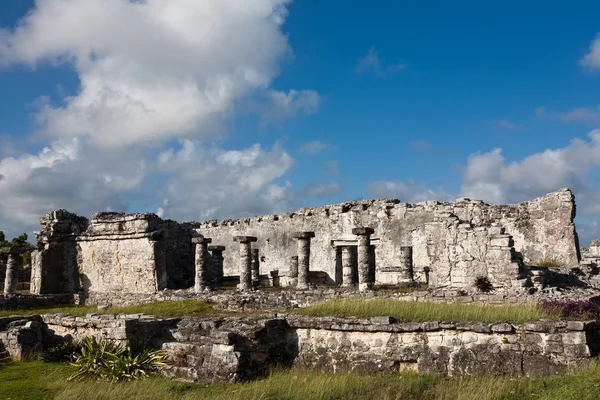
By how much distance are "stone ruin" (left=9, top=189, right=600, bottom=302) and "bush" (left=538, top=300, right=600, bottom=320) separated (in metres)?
5.89

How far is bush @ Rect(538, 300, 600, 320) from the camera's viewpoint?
9.16m

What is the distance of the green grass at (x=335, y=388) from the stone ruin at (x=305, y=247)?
778cm

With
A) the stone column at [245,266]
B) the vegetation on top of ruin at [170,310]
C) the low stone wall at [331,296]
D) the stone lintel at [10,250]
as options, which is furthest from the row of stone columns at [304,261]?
the stone lintel at [10,250]

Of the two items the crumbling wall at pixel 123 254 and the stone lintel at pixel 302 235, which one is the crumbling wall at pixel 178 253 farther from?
the stone lintel at pixel 302 235

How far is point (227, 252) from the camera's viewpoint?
30047 mm

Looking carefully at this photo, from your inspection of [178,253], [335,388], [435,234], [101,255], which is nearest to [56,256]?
[101,255]

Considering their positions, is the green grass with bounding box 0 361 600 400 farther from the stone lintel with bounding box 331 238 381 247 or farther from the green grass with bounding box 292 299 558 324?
the stone lintel with bounding box 331 238 381 247

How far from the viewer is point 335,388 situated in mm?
7887

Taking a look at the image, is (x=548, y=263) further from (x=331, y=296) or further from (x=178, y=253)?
(x=178, y=253)

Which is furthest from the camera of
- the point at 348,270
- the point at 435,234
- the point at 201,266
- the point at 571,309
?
the point at 201,266

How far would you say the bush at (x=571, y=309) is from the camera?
9164mm

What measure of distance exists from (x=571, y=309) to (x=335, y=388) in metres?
4.65

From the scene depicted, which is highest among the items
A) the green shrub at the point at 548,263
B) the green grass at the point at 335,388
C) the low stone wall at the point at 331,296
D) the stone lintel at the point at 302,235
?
the stone lintel at the point at 302,235

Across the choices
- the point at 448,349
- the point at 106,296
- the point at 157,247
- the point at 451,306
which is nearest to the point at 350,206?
the point at 157,247
